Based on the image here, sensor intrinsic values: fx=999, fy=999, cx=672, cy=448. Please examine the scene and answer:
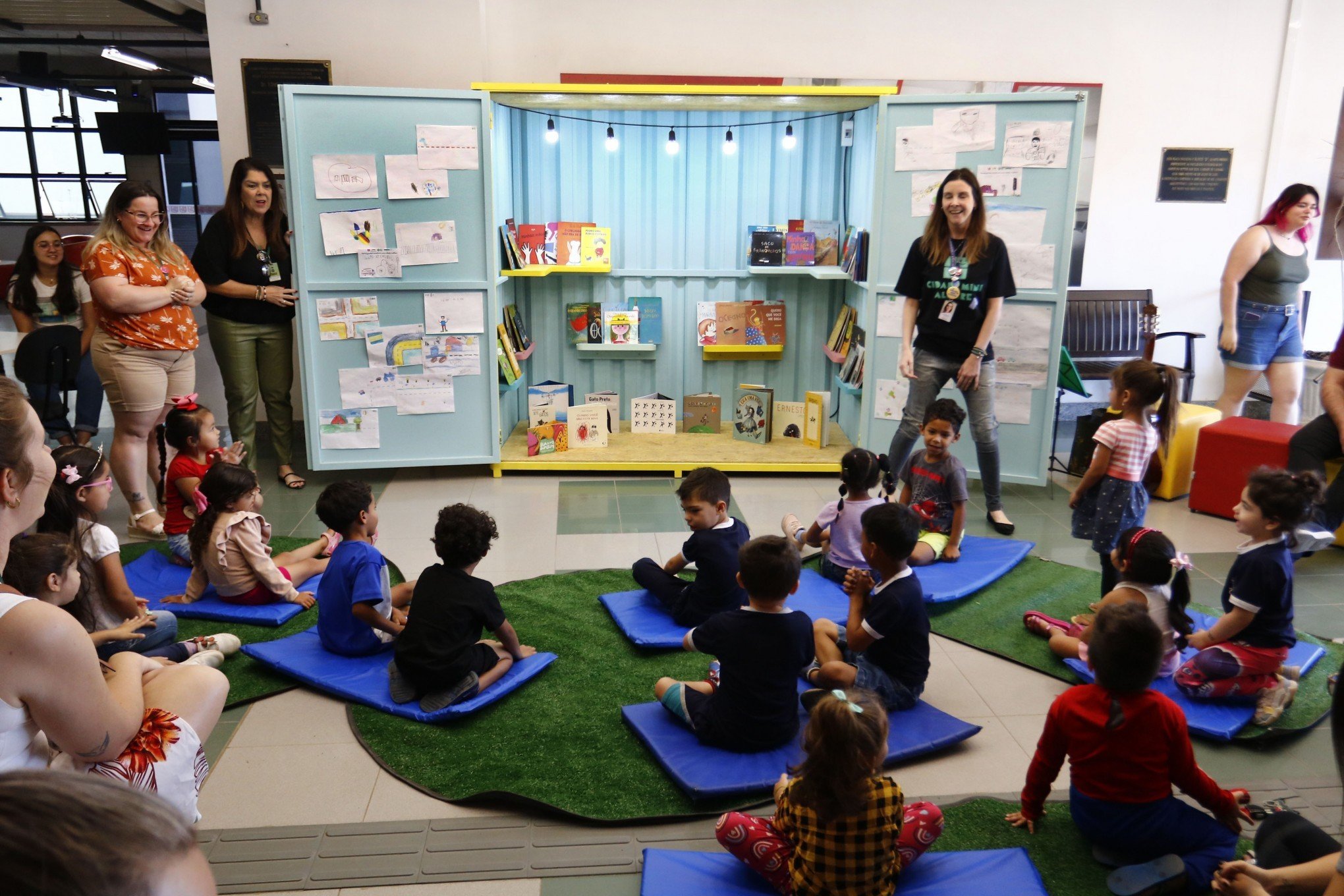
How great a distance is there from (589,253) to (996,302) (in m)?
2.59

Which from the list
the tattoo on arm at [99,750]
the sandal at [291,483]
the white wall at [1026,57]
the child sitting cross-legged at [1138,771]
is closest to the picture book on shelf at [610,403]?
the sandal at [291,483]

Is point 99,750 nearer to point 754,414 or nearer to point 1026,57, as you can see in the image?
point 754,414

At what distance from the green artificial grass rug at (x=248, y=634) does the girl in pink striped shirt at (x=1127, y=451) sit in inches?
114

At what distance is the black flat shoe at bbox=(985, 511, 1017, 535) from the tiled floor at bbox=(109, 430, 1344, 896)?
0.07 m

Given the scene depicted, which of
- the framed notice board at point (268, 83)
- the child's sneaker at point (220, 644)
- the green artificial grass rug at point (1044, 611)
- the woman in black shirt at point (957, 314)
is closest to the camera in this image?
the green artificial grass rug at point (1044, 611)

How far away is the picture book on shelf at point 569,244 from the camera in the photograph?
625 cm

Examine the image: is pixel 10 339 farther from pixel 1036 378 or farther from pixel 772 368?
pixel 1036 378

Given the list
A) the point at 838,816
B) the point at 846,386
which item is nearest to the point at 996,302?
the point at 846,386

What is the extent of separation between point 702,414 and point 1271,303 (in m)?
3.33

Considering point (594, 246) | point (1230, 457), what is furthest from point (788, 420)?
point (1230, 457)

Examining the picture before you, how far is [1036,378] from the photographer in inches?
220

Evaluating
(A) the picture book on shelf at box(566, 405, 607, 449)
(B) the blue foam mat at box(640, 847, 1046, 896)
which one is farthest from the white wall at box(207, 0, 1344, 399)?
(B) the blue foam mat at box(640, 847, 1046, 896)

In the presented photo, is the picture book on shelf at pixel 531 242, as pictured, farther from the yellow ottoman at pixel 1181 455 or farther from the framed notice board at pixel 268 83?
the yellow ottoman at pixel 1181 455

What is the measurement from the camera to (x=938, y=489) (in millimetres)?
4539
